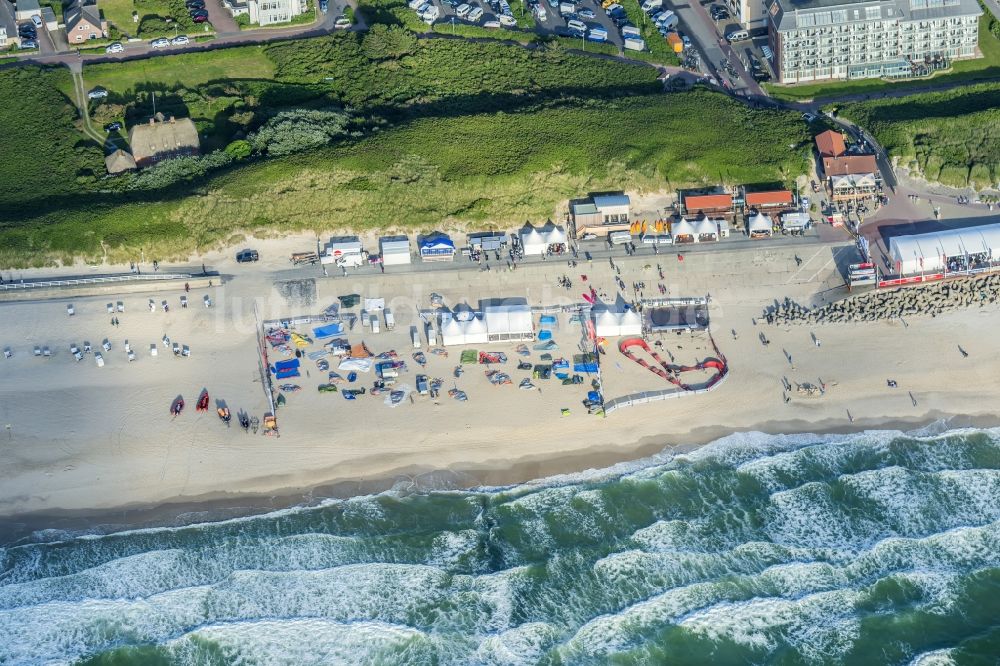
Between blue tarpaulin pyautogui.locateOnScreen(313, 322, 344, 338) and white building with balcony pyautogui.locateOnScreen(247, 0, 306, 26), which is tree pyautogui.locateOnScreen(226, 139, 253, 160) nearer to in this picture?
blue tarpaulin pyautogui.locateOnScreen(313, 322, 344, 338)

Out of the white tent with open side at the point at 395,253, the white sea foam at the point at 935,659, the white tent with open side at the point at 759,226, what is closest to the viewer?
the white sea foam at the point at 935,659

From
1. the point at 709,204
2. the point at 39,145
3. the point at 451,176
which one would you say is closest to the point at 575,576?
the point at 709,204

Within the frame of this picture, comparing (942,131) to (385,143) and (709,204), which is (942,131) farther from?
(385,143)

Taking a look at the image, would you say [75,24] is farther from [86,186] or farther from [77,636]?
[77,636]

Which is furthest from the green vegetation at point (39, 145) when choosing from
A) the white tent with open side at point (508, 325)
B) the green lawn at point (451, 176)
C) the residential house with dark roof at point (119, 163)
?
the white tent with open side at point (508, 325)

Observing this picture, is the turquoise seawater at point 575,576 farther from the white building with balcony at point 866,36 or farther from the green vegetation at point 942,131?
the white building with balcony at point 866,36
